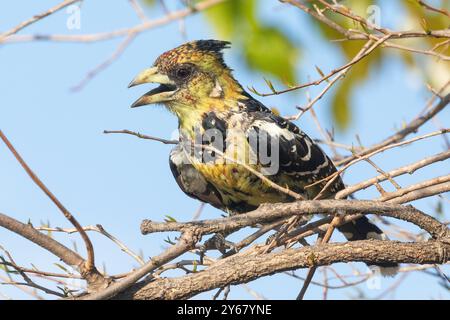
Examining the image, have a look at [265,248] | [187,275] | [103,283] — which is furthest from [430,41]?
[103,283]

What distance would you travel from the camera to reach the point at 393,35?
12.0ft

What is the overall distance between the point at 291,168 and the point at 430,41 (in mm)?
1307

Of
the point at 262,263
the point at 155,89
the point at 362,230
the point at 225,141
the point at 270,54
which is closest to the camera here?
the point at 270,54

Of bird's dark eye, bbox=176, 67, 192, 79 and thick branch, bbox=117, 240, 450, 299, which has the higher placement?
bird's dark eye, bbox=176, 67, 192, 79

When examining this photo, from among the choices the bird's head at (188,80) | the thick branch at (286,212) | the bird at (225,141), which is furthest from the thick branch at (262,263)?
the bird's head at (188,80)

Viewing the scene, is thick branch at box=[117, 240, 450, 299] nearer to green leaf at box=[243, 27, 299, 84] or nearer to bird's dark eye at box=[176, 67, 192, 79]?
green leaf at box=[243, 27, 299, 84]

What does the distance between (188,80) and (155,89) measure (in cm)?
24

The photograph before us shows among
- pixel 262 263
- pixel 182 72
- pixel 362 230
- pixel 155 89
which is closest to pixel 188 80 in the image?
pixel 182 72

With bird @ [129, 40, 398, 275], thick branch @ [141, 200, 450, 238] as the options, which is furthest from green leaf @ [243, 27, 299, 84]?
bird @ [129, 40, 398, 275]

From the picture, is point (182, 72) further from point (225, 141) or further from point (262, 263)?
point (262, 263)

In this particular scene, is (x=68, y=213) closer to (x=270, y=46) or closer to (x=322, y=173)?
(x=270, y=46)

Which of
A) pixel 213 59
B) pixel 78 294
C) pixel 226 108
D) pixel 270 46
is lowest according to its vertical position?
pixel 78 294

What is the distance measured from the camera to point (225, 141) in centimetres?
498

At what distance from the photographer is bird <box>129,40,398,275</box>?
4.96 m
